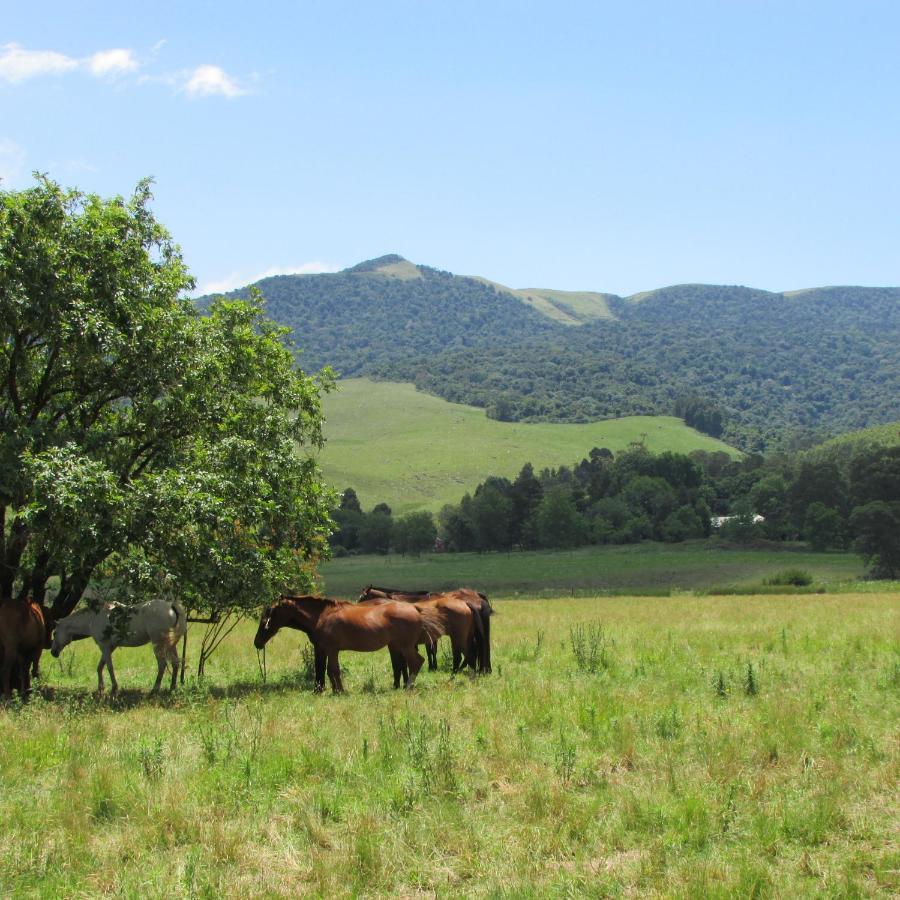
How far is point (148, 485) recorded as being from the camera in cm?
1486

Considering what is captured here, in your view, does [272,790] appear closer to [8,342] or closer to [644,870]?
[644,870]

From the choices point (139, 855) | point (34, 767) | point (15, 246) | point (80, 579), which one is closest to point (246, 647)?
point (80, 579)

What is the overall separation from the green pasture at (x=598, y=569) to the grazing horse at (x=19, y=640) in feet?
155

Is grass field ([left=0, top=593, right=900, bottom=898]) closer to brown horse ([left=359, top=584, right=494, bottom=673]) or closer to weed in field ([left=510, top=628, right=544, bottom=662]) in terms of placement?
brown horse ([left=359, top=584, right=494, bottom=673])

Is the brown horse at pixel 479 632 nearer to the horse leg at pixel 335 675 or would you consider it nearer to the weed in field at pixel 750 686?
the horse leg at pixel 335 675

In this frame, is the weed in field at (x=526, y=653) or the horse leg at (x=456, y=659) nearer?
the horse leg at (x=456, y=659)

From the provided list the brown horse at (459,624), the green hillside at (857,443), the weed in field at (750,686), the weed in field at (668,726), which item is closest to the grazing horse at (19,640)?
the brown horse at (459,624)

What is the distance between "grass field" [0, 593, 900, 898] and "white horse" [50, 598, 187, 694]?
4.22 feet

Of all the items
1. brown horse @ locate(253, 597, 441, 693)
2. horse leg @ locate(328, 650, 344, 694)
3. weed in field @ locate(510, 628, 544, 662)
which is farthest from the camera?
weed in field @ locate(510, 628, 544, 662)

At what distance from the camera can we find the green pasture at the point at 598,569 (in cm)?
7331

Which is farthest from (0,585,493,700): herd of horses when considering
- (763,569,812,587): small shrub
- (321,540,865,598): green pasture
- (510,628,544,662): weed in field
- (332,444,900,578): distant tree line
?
(332,444,900,578): distant tree line

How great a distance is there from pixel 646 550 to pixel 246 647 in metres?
85.7

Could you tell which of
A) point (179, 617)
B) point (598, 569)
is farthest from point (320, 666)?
point (598, 569)

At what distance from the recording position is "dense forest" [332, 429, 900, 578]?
329ft
